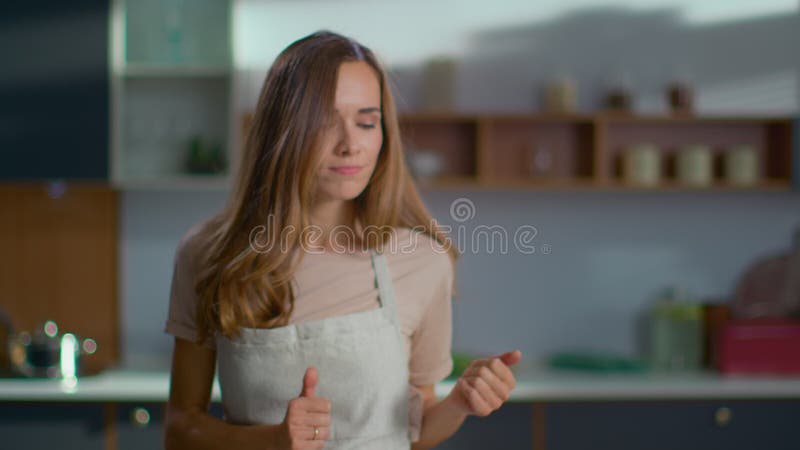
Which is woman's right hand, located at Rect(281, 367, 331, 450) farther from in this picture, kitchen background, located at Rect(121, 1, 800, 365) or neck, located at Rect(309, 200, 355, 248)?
kitchen background, located at Rect(121, 1, 800, 365)

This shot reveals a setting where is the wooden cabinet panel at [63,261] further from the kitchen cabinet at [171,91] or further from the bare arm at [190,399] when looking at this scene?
the bare arm at [190,399]

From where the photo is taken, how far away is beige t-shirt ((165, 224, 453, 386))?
1071mm

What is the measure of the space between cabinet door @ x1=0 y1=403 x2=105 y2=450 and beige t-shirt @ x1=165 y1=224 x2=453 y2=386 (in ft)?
4.41

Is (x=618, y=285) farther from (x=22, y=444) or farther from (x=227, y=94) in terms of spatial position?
(x=22, y=444)

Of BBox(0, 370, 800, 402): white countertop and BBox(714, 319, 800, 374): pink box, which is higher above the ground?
BBox(714, 319, 800, 374): pink box

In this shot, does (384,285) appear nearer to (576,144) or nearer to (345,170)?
(345,170)

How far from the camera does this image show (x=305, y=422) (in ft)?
2.84

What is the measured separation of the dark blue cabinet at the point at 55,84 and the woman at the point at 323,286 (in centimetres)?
157

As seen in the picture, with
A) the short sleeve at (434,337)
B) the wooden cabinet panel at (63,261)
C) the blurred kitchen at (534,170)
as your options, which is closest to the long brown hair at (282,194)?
the short sleeve at (434,337)

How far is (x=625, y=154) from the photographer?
8.85ft

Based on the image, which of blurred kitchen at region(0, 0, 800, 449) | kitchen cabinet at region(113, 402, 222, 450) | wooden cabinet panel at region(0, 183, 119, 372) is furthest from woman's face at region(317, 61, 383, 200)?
wooden cabinet panel at region(0, 183, 119, 372)

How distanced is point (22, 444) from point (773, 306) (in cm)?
242

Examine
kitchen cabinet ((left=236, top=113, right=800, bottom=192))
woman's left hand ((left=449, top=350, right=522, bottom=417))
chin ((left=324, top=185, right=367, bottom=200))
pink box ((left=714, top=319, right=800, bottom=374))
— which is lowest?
pink box ((left=714, top=319, right=800, bottom=374))

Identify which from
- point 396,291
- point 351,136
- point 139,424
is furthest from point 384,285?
point 139,424
